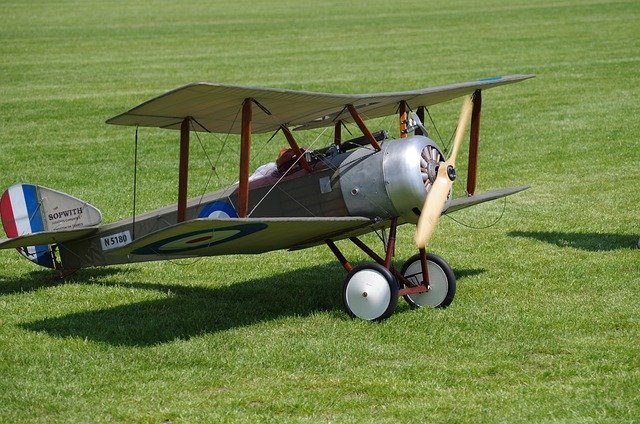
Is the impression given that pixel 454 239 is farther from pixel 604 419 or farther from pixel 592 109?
pixel 592 109

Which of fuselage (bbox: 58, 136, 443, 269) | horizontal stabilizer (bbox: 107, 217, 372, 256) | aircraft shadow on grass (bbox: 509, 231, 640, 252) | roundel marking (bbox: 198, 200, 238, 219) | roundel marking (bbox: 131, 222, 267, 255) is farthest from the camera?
aircraft shadow on grass (bbox: 509, 231, 640, 252)

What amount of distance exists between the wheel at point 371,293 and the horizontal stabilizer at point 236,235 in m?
0.41

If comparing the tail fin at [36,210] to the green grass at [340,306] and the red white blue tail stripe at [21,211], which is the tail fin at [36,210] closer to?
the red white blue tail stripe at [21,211]

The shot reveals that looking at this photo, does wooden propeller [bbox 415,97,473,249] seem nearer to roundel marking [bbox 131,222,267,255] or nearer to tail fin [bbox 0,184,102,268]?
roundel marking [bbox 131,222,267,255]

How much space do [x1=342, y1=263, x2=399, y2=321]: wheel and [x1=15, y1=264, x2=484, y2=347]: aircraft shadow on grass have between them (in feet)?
1.51

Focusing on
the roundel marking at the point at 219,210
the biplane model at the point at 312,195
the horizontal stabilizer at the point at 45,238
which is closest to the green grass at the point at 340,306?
the biplane model at the point at 312,195

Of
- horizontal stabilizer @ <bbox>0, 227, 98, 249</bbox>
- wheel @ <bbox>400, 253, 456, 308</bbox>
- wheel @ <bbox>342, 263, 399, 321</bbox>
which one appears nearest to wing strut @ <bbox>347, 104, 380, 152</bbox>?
wheel @ <bbox>342, 263, 399, 321</bbox>

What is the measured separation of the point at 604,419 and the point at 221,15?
3789 centimetres

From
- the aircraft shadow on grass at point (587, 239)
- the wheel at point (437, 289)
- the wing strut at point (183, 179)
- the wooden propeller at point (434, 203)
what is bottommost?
the aircraft shadow on grass at point (587, 239)

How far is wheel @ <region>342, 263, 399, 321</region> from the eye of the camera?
28.0 feet

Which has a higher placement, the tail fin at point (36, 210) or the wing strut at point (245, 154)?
the wing strut at point (245, 154)

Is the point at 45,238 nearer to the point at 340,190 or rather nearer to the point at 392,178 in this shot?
the point at 340,190

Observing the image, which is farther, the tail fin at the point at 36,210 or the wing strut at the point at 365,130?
the tail fin at the point at 36,210

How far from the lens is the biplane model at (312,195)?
8.09m
